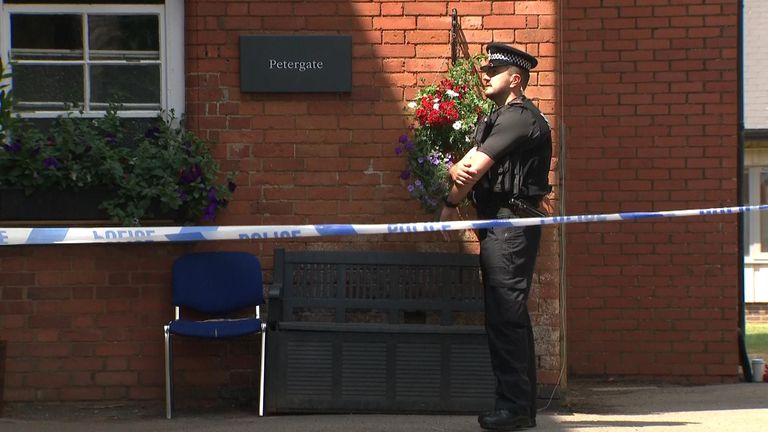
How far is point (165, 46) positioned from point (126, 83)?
33 cm

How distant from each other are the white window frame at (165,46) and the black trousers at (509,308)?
2265mm

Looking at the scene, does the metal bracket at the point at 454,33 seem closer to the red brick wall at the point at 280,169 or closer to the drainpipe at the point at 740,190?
the red brick wall at the point at 280,169

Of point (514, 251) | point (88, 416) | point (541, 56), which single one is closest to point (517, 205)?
point (514, 251)

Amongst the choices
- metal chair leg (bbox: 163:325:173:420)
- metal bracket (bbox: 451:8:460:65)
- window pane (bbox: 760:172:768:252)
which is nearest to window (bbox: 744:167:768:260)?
window pane (bbox: 760:172:768:252)

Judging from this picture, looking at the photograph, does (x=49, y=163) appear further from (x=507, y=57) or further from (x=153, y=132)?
(x=507, y=57)

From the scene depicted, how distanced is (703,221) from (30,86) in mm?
4861

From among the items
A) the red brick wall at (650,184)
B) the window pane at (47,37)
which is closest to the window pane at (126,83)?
the window pane at (47,37)

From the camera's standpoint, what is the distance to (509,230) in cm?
563

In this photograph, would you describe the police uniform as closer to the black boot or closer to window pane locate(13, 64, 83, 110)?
the black boot

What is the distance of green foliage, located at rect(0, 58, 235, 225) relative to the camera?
21.2 feet

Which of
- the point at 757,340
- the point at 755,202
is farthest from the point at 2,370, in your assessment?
the point at 755,202

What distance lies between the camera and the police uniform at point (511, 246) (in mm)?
5605

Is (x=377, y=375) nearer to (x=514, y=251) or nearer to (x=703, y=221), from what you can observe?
(x=514, y=251)

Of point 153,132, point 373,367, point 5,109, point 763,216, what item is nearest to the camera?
point 5,109
